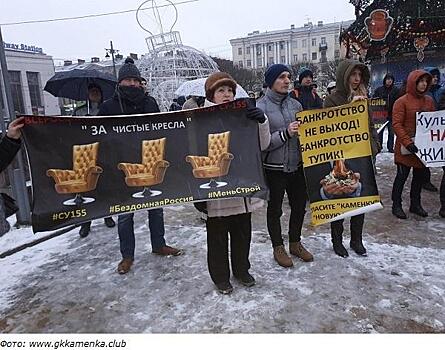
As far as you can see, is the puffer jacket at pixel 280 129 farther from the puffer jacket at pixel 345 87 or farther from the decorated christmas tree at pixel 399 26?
the decorated christmas tree at pixel 399 26

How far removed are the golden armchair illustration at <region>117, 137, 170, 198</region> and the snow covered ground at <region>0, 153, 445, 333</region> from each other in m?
0.97

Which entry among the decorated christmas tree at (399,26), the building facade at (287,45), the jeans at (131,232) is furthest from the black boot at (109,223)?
the building facade at (287,45)

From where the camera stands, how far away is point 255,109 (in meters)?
3.19

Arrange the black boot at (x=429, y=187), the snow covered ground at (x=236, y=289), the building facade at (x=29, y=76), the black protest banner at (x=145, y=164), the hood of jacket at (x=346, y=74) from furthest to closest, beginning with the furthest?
the building facade at (x=29, y=76) < the black boot at (x=429, y=187) < the hood of jacket at (x=346, y=74) < the black protest banner at (x=145, y=164) < the snow covered ground at (x=236, y=289)

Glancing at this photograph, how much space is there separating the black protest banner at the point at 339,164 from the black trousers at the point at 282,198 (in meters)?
0.19

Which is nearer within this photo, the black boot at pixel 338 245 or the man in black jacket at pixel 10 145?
the man in black jacket at pixel 10 145

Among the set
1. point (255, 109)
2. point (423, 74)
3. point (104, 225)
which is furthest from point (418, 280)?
point (104, 225)

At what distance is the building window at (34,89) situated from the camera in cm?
4569

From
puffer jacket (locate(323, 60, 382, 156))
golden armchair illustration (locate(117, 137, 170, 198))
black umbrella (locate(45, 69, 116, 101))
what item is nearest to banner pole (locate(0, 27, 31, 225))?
black umbrella (locate(45, 69, 116, 101))

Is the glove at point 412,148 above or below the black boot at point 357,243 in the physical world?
above

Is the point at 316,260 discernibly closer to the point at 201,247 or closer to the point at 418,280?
the point at 418,280

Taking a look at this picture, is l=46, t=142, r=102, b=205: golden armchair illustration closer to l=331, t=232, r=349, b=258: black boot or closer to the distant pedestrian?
l=331, t=232, r=349, b=258: black boot

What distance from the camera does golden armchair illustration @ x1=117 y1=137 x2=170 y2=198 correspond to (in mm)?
3250

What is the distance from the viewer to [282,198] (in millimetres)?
3812
